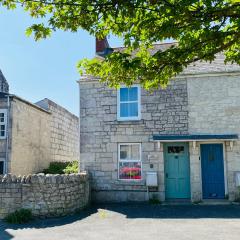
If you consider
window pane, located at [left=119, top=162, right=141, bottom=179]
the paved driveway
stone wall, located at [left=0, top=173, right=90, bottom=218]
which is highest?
window pane, located at [left=119, top=162, right=141, bottom=179]

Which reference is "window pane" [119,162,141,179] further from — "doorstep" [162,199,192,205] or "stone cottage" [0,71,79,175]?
"stone cottage" [0,71,79,175]

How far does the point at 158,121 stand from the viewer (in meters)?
13.9

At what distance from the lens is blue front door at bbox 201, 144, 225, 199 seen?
13.3 metres

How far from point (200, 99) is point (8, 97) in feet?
31.7

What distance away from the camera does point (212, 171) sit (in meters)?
13.5

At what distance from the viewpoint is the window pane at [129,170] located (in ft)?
45.2

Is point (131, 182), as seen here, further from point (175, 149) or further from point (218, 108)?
point (218, 108)

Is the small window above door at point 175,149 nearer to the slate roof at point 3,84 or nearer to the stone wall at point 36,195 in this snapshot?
the stone wall at point 36,195

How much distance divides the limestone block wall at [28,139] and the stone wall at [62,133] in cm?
67

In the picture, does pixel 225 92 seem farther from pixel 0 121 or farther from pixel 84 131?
pixel 0 121

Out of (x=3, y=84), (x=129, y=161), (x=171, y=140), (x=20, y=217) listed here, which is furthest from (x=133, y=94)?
(x=3, y=84)

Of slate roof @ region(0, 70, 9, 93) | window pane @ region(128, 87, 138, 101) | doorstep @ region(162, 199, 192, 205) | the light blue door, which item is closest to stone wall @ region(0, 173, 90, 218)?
doorstep @ region(162, 199, 192, 205)

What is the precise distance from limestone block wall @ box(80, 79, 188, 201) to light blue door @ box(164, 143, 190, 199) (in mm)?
388

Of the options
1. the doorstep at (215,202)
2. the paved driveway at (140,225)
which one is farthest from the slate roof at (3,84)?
the doorstep at (215,202)
